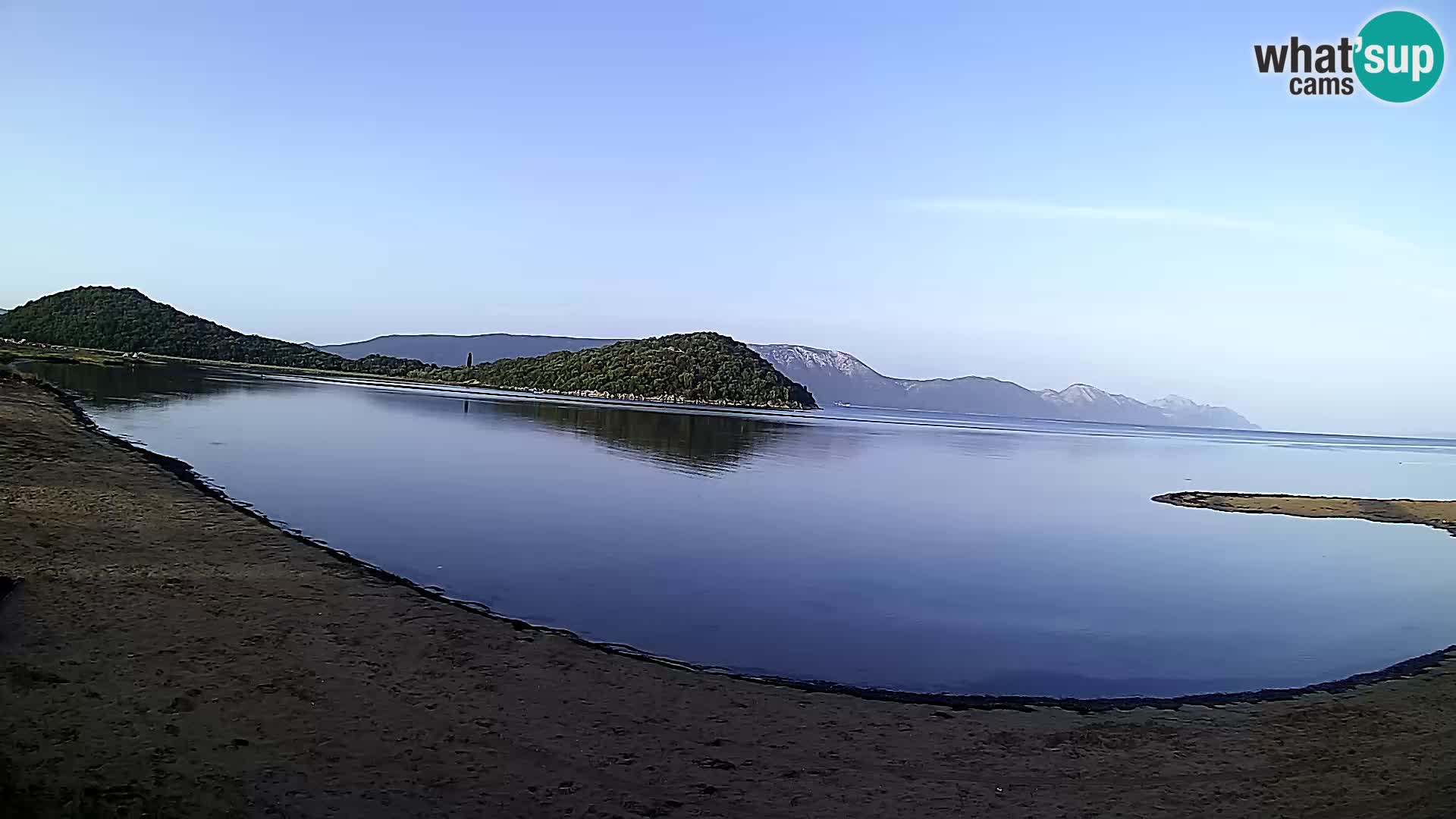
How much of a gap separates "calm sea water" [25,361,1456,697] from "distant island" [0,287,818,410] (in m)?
102

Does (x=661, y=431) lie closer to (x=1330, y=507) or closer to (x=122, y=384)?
(x=1330, y=507)

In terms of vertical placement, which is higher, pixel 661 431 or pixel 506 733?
pixel 661 431

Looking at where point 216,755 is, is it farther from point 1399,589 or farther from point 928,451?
point 928,451

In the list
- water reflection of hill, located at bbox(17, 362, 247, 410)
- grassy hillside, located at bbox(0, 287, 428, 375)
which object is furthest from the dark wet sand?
grassy hillside, located at bbox(0, 287, 428, 375)

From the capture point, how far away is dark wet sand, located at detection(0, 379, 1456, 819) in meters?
6.02

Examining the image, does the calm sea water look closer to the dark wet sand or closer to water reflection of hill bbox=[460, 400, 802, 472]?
water reflection of hill bbox=[460, 400, 802, 472]

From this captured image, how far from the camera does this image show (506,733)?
7.31 meters

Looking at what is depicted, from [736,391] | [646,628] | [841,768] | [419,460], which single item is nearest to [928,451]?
[419,460]

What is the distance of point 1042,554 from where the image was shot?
Answer: 66.0 feet

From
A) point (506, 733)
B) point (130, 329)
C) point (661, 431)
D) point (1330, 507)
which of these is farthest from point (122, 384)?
point (130, 329)

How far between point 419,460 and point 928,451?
3573 cm

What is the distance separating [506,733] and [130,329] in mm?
181111

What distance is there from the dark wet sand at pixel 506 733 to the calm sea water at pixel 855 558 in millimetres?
1482

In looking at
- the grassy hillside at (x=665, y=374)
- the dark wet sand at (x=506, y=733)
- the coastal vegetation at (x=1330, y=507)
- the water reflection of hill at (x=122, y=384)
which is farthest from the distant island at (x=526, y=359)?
the dark wet sand at (x=506, y=733)
